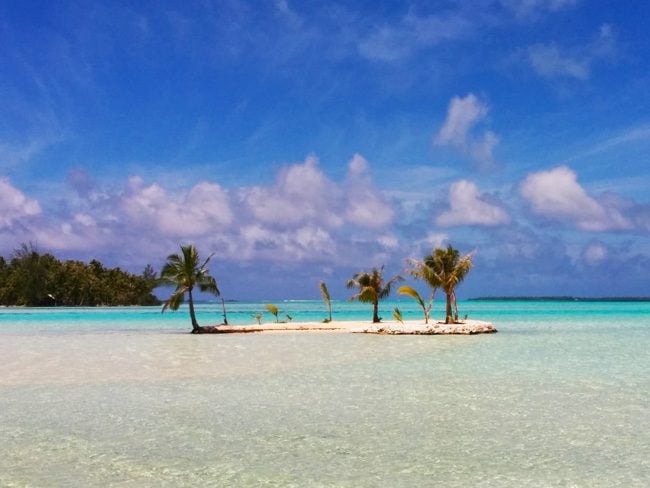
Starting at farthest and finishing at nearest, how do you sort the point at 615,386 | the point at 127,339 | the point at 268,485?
the point at 127,339 < the point at 615,386 < the point at 268,485

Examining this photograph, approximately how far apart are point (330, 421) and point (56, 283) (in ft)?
402

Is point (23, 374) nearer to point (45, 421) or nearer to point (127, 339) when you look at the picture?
point (45, 421)

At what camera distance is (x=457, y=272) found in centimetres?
3941

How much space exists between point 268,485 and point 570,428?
6014 mm

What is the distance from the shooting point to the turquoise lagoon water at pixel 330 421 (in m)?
8.68

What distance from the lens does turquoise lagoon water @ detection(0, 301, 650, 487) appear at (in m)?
8.68

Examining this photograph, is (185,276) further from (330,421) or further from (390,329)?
(330,421)

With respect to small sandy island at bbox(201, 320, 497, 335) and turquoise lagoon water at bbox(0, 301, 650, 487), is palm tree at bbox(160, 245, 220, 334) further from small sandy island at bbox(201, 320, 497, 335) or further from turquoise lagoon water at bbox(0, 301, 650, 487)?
turquoise lagoon water at bbox(0, 301, 650, 487)

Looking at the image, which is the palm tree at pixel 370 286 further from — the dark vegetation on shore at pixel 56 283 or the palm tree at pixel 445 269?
the dark vegetation on shore at pixel 56 283

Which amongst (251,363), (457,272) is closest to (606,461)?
(251,363)

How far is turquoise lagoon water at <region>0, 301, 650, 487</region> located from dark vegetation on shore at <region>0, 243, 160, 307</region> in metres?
105

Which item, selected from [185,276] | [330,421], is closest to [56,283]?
[185,276]

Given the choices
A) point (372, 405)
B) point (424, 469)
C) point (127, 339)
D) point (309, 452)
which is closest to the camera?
point (424, 469)

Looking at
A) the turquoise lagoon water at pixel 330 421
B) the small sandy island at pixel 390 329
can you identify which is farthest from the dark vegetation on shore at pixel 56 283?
the turquoise lagoon water at pixel 330 421
